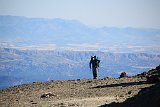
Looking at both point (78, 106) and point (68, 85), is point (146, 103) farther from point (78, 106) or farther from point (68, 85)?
point (68, 85)

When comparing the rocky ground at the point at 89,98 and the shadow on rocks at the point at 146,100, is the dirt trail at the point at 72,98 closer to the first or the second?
the rocky ground at the point at 89,98

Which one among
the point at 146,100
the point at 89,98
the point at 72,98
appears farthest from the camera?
the point at 72,98

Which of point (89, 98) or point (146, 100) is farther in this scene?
point (89, 98)

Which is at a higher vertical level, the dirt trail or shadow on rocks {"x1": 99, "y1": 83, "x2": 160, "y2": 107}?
shadow on rocks {"x1": 99, "y1": 83, "x2": 160, "y2": 107}

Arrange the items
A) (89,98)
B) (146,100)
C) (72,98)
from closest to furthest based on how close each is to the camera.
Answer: (146,100) → (89,98) → (72,98)

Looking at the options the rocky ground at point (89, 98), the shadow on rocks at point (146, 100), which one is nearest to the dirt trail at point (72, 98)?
the rocky ground at point (89, 98)

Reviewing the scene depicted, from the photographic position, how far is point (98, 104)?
66.3 feet

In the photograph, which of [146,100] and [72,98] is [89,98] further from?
[146,100]

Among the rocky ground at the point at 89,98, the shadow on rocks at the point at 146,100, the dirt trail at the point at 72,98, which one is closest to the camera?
the shadow on rocks at the point at 146,100

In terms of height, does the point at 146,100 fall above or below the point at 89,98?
above

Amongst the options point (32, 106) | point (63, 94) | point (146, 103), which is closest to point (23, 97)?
point (63, 94)

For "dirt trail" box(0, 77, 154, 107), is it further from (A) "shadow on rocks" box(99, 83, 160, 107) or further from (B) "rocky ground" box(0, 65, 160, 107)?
(A) "shadow on rocks" box(99, 83, 160, 107)

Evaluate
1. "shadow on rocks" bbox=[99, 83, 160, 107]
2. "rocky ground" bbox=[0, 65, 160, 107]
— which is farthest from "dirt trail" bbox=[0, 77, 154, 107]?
"shadow on rocks" bbox=[99, 83, 160, 107]

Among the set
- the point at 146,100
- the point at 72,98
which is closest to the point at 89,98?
the point at 72,98
